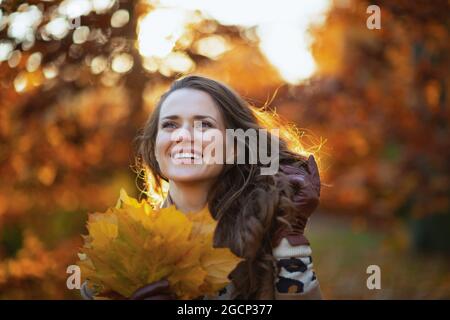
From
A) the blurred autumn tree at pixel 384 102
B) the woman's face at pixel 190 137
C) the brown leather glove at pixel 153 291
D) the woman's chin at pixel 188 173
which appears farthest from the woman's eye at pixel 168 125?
the blurred autumn tree at pixel 384 102

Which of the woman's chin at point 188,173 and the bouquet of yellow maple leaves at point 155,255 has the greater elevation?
the woman's chin at point 188,173

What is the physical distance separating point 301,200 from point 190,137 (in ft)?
1.40

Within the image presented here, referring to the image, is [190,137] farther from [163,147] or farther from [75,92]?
[75,92]

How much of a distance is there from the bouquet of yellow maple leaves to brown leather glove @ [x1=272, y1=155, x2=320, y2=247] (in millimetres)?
244

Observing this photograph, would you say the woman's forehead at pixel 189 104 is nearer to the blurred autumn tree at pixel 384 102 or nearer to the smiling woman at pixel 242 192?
the smiling woman at pixel 242 192

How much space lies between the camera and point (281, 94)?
5.06 m

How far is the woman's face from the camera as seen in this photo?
2.16m

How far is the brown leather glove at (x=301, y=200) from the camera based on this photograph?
205cm

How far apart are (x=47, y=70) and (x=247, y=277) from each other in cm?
257

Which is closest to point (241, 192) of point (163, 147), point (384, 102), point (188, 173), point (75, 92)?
point (188, 173)

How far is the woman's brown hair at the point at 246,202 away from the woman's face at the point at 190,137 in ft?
0.20
